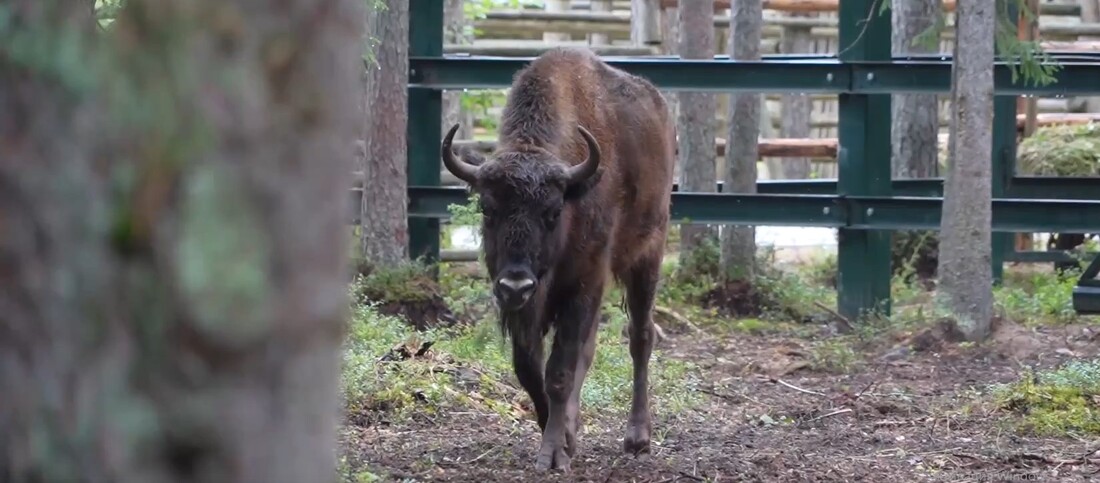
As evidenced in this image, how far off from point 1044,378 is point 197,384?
740 cm

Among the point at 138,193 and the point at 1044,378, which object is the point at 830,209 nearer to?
the point at 1044,378

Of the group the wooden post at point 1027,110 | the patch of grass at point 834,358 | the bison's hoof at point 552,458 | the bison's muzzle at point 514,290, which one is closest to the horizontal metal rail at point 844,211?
the patch of grass at point 834,358

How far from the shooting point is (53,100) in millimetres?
1966

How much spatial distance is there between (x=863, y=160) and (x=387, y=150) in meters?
4.00

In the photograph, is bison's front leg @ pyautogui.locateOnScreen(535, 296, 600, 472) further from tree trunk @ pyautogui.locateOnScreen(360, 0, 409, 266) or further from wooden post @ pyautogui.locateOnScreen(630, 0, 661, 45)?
wooden post @ pyautogui.locateOnScreen(630, 0, 661, 45)

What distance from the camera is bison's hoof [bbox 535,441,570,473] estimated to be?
641 centimetres

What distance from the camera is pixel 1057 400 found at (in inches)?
309

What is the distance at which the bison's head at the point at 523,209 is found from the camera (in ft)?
20.2

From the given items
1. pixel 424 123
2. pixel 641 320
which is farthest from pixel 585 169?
pixel 424 123

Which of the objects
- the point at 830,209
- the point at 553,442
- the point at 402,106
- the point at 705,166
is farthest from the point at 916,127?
the point at 553,442

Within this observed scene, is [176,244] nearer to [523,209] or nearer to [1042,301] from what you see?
[523,209]

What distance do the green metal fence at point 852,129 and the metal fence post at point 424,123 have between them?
7 cm

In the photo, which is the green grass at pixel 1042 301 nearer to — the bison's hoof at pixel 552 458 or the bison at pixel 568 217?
the bison at pixel 568 217

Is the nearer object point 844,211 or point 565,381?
point 565,381
